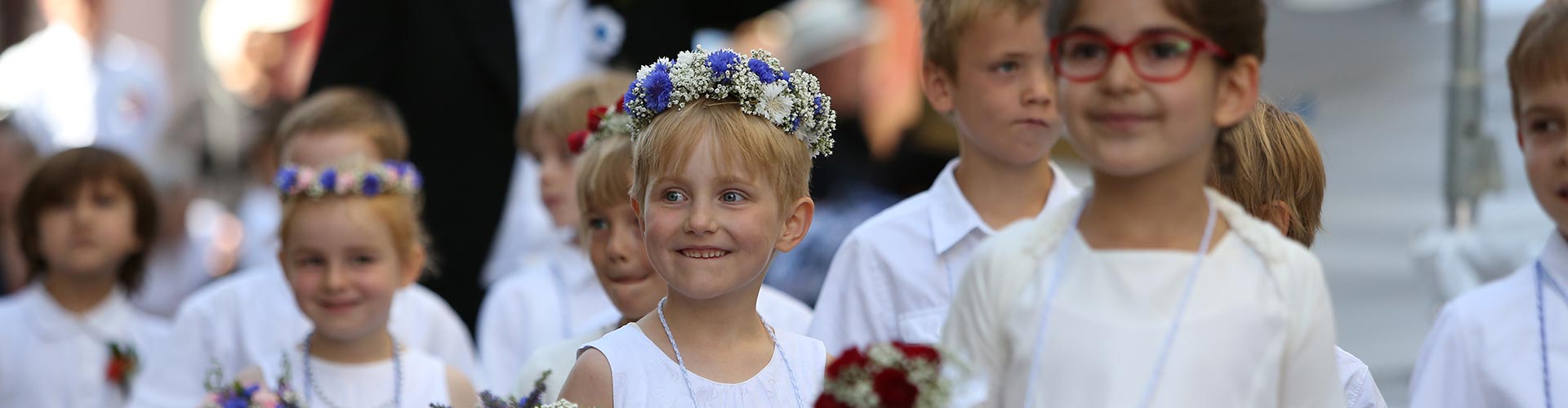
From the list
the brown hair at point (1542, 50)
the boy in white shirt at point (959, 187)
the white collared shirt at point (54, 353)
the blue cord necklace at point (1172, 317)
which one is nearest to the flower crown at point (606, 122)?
the boy in white shirt at point (959, 187)

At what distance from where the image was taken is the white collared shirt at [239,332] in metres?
5.47

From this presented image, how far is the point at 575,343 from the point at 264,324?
1620 millimetres

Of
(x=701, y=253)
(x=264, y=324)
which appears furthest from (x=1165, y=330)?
(x=264, y=324)

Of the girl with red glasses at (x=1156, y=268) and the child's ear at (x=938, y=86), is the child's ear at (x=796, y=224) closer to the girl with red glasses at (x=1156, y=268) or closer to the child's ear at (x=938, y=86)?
the child's ear at (x=938, y=86)

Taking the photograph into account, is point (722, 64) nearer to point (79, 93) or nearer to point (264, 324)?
point (264, 324)

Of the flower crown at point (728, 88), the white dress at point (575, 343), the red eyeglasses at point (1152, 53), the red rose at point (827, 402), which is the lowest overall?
the white dress at point (575, 343)

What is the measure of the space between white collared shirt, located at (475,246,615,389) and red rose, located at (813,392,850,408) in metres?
3.20

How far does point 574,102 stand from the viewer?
5.52m

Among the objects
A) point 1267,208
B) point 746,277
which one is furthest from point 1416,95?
point 746,277

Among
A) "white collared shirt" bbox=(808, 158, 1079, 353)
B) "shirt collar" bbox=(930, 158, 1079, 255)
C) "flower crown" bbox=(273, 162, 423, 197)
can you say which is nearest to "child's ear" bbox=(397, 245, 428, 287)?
"flower crown" bbox=(273, 162, 423, 197)

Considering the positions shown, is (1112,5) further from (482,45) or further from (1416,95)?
(1416,95)

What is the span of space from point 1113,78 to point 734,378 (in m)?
1.16

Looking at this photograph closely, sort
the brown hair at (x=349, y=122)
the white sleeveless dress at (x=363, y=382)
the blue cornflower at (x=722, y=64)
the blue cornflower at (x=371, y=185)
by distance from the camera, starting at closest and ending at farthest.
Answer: the blue cornflower at (x=722, y=64), the white sleeveless dress at (x=363, y=382), the blue cornflower at (x=371, y=185), the brown hair at (x=349, y=122)

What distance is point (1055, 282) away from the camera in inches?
96.2
